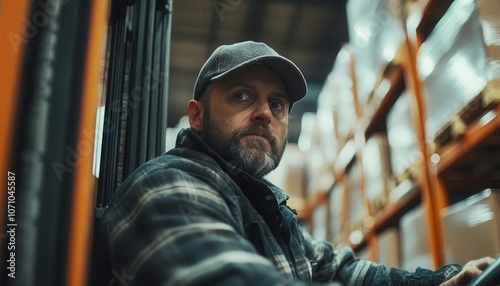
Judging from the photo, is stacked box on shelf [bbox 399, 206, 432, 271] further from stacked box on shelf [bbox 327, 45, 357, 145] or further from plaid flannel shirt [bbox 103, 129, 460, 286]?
stacked box on shelf [bbox 327, 45, 357, 145]

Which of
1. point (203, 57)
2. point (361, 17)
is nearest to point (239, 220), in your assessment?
point (361, 17)

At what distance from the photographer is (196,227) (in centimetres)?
96

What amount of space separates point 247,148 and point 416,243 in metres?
1.60

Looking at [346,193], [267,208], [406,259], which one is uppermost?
[346,193]

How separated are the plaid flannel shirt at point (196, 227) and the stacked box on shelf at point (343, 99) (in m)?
2.76

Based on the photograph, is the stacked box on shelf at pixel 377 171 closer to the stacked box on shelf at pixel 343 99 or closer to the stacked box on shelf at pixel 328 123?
the stacked box on shelf at pixel 343 99

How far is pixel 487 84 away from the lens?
1901mm

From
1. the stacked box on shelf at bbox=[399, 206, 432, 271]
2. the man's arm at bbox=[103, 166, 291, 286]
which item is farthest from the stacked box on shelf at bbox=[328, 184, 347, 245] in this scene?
the man's arm at bbox=[103, 166, 291, 286]

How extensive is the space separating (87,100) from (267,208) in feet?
3.06

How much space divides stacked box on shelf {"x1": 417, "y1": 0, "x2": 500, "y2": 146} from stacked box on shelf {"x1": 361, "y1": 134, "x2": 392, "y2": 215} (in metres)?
0.92

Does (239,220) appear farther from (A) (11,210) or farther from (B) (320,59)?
(B) (320,59)

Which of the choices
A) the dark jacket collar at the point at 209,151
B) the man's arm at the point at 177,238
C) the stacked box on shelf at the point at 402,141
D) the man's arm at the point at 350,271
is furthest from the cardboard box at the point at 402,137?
the man's arm at the point at 177,238

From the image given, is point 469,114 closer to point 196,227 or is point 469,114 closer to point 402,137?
point 402,137

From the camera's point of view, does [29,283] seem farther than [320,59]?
No
